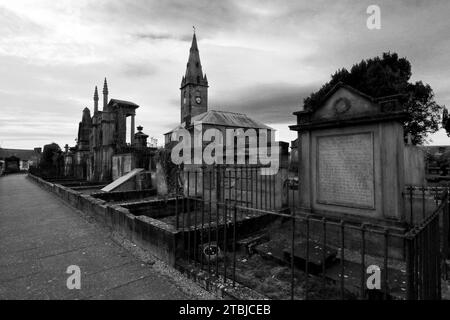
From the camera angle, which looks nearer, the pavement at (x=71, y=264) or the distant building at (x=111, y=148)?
the pavement at (x=71, y=264)

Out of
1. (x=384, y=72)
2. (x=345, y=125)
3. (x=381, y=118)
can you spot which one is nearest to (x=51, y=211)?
(x=345, y=125)

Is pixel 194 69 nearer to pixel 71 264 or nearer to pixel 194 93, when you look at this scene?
pixel 194 93

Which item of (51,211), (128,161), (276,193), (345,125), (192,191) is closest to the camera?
(345,125)

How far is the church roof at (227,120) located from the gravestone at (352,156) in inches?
1298

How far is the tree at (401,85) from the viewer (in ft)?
70.0

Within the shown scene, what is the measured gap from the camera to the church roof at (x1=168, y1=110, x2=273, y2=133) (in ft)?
128

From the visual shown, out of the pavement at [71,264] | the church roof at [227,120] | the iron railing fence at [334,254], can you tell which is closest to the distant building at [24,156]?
the church roof at [227,120]

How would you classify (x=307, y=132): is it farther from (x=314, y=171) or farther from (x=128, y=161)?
(x=128, y=161)

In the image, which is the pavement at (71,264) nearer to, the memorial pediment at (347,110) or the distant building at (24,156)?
the memorial pediment at (347,110)

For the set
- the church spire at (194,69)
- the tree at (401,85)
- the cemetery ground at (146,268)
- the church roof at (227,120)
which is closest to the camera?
the cemetery ground at (146,268)

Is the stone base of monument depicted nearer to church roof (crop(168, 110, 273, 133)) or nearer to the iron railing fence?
the iron railing fence

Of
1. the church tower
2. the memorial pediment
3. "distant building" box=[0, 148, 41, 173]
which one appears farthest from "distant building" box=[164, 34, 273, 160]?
the memorial pediment

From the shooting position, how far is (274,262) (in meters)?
3.99

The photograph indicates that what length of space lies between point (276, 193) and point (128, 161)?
11666 mm
